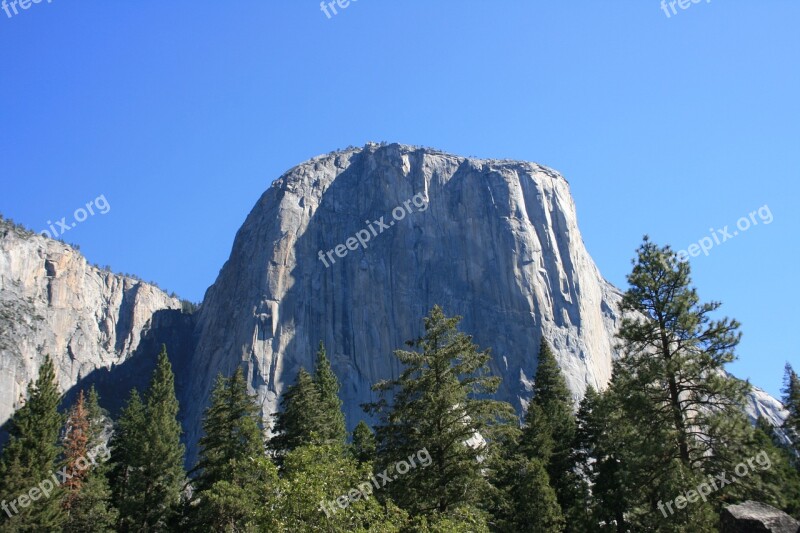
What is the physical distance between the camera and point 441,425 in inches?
978

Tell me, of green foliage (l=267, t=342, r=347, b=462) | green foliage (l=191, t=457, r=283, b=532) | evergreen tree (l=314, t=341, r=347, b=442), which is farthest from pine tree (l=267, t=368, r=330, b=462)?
green foliage (l=191, t=457, r=283, b=532)

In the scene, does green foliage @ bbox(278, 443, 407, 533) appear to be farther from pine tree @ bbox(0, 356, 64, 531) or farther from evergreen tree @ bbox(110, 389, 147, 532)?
evergreen tree @ bbox(110, 389, 147, 532)

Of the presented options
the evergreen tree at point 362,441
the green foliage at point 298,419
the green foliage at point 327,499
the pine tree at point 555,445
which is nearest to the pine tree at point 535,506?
the pine tree at point 555,445

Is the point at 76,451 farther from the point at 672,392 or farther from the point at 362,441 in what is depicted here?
the point at 672,392

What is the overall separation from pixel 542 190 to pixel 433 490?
111 metres

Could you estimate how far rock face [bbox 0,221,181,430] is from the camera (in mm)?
114875

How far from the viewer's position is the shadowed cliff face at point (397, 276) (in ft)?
365

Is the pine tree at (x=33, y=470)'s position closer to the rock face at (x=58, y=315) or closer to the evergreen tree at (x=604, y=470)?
the evergreen tree at (x=604, y=470)

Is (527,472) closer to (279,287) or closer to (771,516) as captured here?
(771,516)

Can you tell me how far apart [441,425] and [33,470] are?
75.1ft

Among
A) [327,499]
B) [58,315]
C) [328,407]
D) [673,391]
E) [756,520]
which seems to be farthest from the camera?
[58,315]

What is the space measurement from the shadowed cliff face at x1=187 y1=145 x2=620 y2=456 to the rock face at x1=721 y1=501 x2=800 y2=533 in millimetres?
85985

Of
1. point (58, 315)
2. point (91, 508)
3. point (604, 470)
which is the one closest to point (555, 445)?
point (604, 470)

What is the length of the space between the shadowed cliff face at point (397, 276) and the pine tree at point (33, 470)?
64.6 metres
